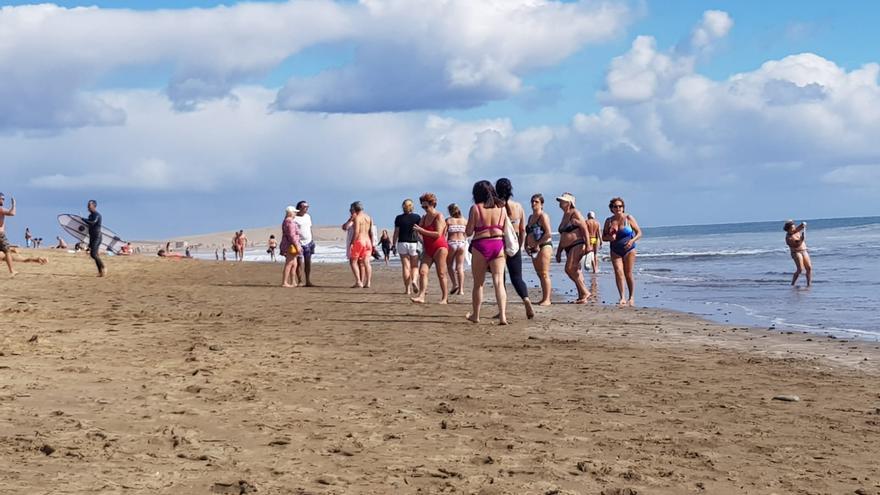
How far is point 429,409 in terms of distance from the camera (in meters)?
6.43

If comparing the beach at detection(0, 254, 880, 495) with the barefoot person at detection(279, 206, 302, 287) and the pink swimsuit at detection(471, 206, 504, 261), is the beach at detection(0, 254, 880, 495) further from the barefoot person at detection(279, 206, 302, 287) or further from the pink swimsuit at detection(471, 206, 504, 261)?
the barefoot person at detection(279, 206, 302, 287)

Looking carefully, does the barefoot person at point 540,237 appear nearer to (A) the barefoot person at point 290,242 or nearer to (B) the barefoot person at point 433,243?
(B) the barefoot person at point 433,243

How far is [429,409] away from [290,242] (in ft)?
44.1

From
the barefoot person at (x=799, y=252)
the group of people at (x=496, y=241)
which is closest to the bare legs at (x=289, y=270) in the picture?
the group of people at (x=496, y=241)

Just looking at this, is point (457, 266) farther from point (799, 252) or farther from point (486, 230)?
point (799, 252)

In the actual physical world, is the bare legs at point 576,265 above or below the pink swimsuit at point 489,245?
below

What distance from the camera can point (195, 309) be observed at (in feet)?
47.2

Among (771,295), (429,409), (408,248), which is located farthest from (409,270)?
(429,409)

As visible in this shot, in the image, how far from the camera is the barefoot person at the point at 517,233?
12.0 metres

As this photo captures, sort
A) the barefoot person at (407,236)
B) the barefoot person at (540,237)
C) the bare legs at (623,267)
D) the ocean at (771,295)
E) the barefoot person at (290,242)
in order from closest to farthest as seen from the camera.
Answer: the ocean at (771,295) → the barefoot person at (540,237) → the bare legs at (623,267) → the barefoot person at (407,236) → the barefoot person at (290,242)

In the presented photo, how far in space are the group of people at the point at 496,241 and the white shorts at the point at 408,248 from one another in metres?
0.02

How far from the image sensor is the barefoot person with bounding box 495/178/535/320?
12.0 meters

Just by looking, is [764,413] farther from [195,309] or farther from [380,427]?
[195,309]

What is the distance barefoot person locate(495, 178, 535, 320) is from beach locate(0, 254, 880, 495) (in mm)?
651
